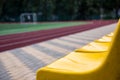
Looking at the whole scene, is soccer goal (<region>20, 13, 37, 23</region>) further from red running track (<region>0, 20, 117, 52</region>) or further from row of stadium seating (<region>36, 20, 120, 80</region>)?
row of stadium seating (<region>36, 20, 120, 80</region>)

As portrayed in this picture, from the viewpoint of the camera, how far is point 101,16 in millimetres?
41781

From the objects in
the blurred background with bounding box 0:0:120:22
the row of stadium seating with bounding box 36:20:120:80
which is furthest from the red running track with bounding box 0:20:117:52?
the blurred background with bounding box 0:0:120:22

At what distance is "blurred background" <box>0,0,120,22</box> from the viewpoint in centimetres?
3822

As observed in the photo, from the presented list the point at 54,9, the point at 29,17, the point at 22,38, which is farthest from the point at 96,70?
the point at 54,9

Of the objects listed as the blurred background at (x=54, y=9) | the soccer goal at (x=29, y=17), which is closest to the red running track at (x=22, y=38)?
the soccer goal at (x=29, y=17)

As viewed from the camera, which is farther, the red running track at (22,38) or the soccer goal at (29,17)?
the soccer goal at (29,17)

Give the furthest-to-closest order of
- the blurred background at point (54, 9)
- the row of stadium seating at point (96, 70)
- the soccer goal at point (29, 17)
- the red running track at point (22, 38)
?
1. the blurred background at point (54, 9)
2. the soccer goal at point (29, 17)
3. the red running track at point (22, 38)
4. the row of stadium seating at point (96, 70)

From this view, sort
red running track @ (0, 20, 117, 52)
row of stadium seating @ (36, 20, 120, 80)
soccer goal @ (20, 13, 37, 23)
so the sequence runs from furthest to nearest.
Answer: soccer goal @ (20, 13, 37, 23) → red running track @ (0, 20, 117, 52) → row of stadium seating @ (36, 20, 120, 80)

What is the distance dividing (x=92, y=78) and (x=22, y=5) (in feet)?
120

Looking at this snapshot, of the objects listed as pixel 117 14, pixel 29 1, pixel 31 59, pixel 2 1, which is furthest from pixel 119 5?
pixel 31 59

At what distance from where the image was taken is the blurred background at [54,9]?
38225mm

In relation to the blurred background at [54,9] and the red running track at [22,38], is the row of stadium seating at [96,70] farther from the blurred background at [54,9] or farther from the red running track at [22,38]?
the blurred background at [54,9]

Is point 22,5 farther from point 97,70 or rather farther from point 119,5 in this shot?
point 97,70

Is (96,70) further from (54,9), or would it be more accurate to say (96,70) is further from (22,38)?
(54,9)
